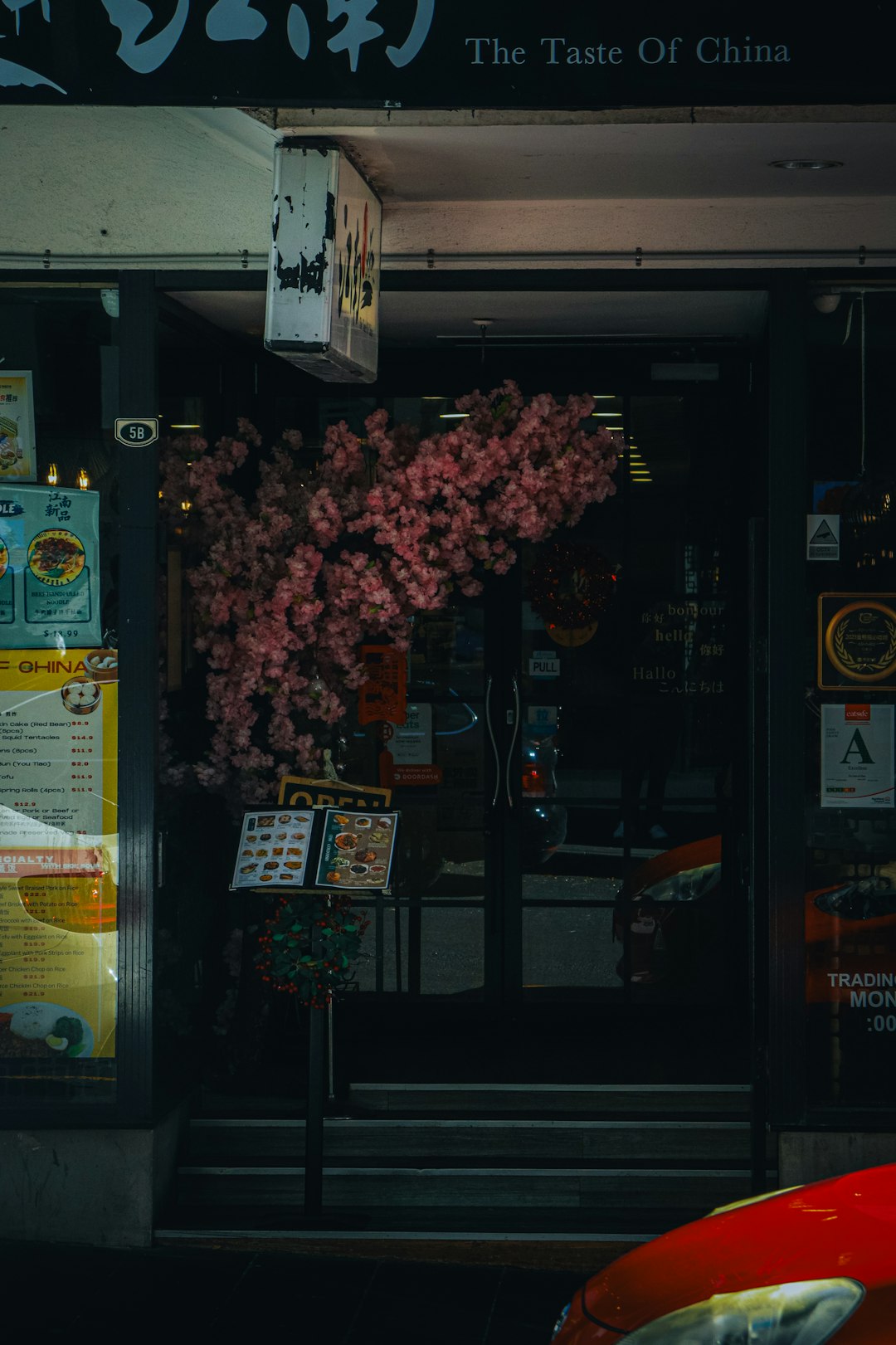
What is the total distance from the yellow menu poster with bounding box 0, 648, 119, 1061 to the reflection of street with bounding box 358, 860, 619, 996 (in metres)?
1.61

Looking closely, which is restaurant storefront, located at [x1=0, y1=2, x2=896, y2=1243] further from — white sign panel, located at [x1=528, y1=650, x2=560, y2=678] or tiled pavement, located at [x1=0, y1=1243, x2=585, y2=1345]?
tiled pavement, located at [x1=0, y1=1243, x2=585, y2=1345]

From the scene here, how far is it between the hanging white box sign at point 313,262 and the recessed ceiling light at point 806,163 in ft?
4.80

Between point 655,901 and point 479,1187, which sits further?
point 655,901

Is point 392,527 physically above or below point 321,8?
below

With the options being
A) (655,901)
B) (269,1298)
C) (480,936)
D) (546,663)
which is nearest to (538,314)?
(546,663)

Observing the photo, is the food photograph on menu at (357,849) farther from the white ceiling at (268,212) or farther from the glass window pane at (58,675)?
the white ceiling at (268,212)

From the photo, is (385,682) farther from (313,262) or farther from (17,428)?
(313,262)

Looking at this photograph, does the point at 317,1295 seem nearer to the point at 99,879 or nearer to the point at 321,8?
the point at 99,879

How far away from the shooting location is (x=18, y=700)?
5531mm

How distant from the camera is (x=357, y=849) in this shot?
545 centimetres

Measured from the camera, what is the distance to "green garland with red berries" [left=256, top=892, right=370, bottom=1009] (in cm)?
543

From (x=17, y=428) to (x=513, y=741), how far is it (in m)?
2.70

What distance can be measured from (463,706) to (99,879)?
205cm

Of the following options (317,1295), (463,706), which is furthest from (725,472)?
(317,1295)
